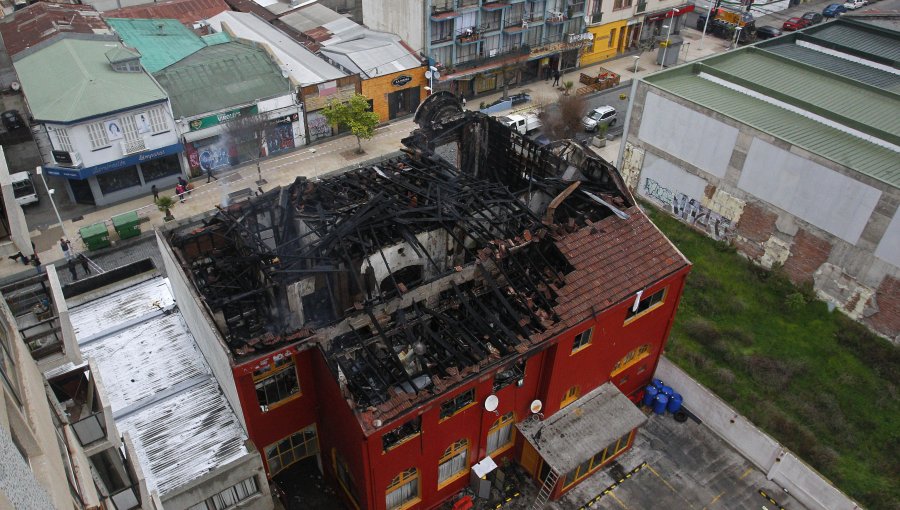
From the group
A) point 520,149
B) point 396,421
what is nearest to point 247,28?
point 520,149

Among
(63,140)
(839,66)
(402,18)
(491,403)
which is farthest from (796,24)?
(63,140)

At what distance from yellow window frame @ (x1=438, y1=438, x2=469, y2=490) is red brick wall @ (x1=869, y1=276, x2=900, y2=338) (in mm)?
28694

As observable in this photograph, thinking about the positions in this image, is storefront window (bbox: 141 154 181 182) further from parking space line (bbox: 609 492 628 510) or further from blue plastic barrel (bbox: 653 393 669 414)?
parking space line (bbox: 609 492 628 510)

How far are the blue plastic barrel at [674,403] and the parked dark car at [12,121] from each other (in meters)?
61.0

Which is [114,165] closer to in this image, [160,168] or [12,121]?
[160,168]

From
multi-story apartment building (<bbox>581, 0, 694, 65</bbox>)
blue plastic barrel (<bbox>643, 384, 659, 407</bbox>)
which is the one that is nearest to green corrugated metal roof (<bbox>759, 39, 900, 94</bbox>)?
multi-story apartment building (<bbox>581, 0, 694, 65</bbox>)

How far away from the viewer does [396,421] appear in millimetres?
23188

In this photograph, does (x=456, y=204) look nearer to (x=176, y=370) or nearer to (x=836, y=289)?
(x=176, y=370)

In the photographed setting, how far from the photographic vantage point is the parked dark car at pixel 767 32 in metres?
80.3

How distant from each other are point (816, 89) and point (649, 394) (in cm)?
3049

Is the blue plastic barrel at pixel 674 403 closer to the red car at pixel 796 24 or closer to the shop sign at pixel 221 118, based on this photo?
the shop sign at pixel 221 118

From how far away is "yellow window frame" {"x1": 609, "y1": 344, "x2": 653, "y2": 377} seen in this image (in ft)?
104

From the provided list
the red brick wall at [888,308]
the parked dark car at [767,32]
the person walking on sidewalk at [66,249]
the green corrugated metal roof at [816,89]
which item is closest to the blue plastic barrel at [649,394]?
the red brick wall at [888,308]

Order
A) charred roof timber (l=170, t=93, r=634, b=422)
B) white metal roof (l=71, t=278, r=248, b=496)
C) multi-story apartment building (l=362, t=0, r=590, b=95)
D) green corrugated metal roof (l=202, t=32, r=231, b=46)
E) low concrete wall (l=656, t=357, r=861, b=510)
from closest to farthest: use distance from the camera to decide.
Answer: charred roof timber (l=170, t=93, r=634, b=422)
white metal roof (l=71, t=278, r=248, b=496)
low concrete wall (l=656, t=357, r=861, b=510)
green corrugated metal roof (l=202, t=32, r=231, b=46)
multi-story apartment building (l=362, t=0, r=590, b=95)
